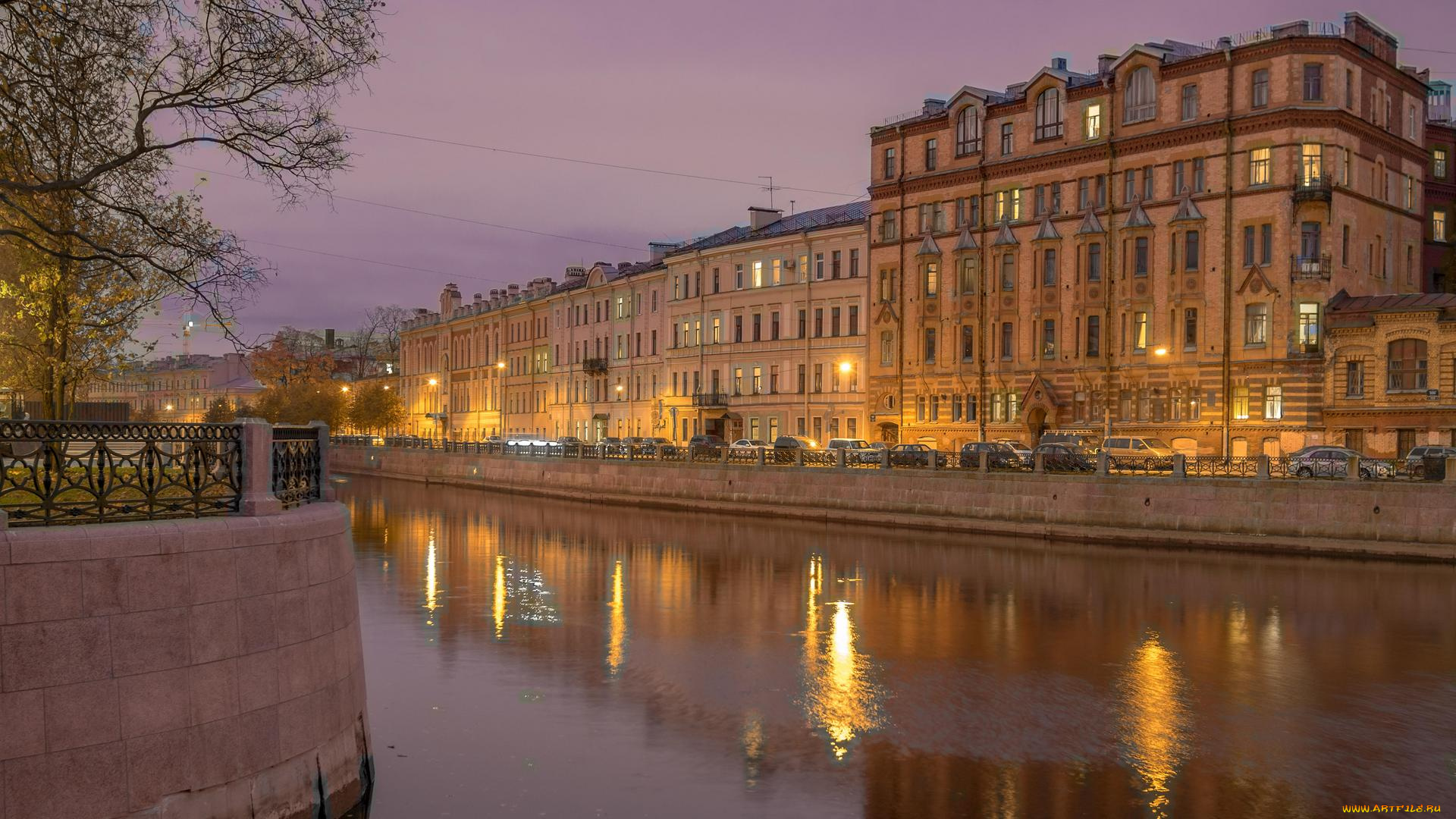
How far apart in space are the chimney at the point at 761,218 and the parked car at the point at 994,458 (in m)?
30.7

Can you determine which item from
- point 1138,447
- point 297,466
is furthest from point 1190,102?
point 297,466

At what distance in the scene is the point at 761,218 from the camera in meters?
71.4

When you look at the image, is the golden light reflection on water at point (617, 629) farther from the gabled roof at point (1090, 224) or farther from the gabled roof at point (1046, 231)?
the gabled roof at point (1046, 231)

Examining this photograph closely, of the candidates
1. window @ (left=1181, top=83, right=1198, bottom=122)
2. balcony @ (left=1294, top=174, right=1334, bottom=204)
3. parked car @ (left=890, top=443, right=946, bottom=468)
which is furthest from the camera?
window @ (left=1181, top=83, right=1198, bottom=122)

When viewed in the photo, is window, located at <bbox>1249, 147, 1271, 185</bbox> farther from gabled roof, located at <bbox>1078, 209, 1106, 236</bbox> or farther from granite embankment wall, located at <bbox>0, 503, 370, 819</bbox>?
granite embankment wall, located at <bbox>0, 503, 370, 819</bbox>

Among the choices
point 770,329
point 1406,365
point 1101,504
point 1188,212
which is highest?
point 1188,212

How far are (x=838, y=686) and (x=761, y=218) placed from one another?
183ft

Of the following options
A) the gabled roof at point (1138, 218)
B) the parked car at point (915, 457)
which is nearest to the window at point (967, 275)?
the gabled roof at point (1138, 218)

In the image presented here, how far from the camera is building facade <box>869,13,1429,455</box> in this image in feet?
149

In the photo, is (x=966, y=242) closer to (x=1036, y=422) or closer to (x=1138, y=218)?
(x=1138, y=218)

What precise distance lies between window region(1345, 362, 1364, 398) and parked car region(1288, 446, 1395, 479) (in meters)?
10.4

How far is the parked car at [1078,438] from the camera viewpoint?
4769 centimetres

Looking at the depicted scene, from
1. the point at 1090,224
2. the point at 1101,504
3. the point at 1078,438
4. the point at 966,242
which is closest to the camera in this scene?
the point at 1101,504

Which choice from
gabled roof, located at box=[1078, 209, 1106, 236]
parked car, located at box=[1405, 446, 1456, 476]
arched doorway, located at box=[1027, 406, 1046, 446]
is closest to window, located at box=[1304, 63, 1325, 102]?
gabled roof, located at box=[1078, 209, 1106, 236]
